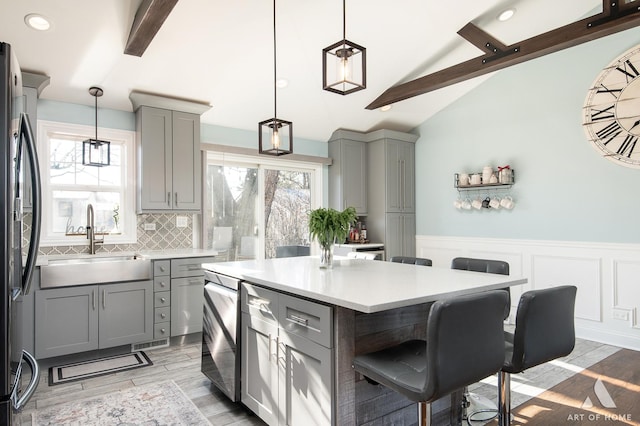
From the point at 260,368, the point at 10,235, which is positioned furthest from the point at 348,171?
the point at 10,235

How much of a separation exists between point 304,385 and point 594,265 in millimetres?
3654

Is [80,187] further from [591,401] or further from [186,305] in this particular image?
[591,401]

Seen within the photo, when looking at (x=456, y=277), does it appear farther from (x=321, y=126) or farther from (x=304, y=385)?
(x=321, y=126)

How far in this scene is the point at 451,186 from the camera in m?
5.46

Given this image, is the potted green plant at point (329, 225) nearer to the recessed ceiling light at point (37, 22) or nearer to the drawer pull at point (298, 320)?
the drawer pull at point (298, 320)

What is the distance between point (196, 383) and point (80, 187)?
2396 mm

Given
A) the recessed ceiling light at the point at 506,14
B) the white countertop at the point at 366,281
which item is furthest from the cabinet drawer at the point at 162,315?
the recessed ceiling light at the point at 506,14

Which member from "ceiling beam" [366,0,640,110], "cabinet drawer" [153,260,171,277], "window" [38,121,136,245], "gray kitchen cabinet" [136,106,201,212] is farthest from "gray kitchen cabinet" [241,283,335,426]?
"ceiling beam" [366,0,640,110]

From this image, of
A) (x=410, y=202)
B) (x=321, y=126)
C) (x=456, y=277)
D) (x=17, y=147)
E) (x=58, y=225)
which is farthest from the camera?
(x=410, y=202)

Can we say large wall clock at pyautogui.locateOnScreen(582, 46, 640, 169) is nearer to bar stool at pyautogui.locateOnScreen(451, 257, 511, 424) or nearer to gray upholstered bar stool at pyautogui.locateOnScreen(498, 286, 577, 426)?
bar stool at pyautogui.locateOnScreen(451, 257, 511, 424)

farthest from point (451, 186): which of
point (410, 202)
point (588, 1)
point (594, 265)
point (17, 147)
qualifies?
point (17, 147)

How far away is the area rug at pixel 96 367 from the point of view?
→ 3123mm

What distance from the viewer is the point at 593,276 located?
408cm

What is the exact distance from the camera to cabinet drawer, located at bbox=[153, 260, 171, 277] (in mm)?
3771
